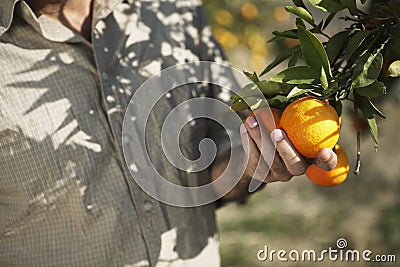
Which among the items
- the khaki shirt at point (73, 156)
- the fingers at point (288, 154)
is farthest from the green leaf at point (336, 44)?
the khaki shirt at point (73, 156)

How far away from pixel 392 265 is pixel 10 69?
1.48m

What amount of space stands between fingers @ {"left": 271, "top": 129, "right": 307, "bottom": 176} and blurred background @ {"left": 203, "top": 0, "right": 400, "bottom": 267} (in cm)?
149

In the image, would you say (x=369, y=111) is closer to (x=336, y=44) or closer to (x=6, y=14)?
(x=336, y=44)

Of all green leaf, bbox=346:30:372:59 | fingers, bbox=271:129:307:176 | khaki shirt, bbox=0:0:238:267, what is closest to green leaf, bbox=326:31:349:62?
green leaf, bbox=346:30:372:59

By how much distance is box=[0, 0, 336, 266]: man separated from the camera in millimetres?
1360

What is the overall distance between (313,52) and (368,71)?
3.1 inches

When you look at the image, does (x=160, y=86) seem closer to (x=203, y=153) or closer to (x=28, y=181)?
(x=203, y=153)

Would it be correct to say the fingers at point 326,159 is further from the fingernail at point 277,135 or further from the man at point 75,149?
the man at point 75,149

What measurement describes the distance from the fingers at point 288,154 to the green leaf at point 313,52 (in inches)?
4.5

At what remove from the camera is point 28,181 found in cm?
136

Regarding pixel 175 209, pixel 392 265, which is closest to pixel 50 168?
pixel 175 209

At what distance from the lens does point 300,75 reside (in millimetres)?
987
